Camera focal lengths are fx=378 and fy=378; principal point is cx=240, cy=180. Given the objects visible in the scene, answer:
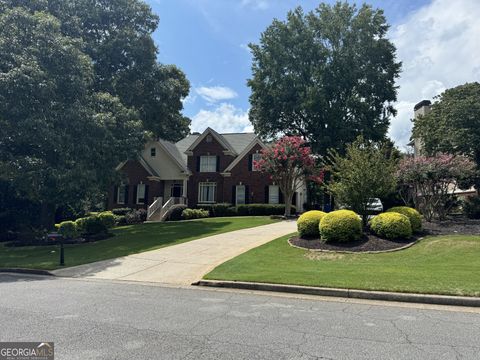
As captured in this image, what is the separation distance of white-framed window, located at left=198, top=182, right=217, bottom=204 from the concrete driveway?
1844cm

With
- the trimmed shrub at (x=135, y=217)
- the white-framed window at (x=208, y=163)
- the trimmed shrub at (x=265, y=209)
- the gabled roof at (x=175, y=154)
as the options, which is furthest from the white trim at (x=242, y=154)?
the trimmed shrub at (x=135, y=217)

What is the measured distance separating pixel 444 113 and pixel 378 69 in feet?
33.9

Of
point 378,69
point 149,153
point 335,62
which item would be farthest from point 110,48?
point 378,69

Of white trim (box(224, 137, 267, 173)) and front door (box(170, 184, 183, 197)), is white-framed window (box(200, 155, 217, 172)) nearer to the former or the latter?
white trim (box(224, 137, 267, 173))

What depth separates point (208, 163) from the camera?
120 ft

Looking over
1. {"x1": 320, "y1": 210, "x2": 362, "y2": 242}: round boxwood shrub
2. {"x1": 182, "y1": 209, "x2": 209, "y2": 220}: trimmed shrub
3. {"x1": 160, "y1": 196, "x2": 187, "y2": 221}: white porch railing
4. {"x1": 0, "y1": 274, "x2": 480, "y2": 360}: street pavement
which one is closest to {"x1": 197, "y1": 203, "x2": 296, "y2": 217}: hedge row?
{"x1": 182, "y1": 209, "x2": 209, "y2": 220}: trimmed shrub

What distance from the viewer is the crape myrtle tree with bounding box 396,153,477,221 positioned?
16469 millimetres

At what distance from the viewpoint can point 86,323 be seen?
6.22 meters

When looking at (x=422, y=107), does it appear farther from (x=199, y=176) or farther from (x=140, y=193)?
(x=140, y=193)

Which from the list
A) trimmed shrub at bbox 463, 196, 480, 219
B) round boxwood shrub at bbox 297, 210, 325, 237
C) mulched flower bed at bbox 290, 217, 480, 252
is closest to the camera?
mulched flower bed at bbox 290, 217, 480, 252

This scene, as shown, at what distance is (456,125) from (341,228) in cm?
1744

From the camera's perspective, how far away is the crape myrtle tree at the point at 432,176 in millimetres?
16469

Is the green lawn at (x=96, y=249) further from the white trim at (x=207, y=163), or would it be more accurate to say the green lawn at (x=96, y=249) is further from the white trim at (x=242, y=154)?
the white trim at (x=207, y=163)

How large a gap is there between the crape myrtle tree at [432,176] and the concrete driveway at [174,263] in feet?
22.9
